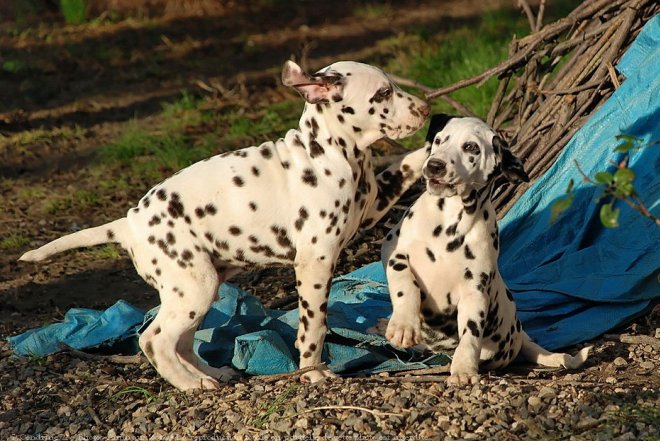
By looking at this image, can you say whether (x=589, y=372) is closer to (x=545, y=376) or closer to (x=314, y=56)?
(x=545, y=376)

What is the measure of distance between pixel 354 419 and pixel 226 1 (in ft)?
33.2

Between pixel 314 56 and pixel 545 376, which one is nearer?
pixel 545 376

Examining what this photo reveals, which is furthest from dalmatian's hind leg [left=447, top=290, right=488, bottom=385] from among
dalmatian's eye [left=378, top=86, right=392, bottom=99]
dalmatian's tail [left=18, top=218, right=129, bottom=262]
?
dalmatian's tail [left=18, top=218, right=129, bottom=262]

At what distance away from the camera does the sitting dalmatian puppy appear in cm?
539

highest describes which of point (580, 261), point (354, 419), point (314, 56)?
point (354, 419)

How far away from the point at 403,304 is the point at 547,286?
1.62 meters

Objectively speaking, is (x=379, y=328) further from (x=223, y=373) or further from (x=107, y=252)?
(x=107, y=252)

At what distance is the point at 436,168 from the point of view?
5293mm

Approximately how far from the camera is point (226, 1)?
47.1ft

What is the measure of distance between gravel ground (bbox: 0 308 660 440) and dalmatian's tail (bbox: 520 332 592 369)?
0.07 metres

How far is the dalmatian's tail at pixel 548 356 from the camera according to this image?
5.92 m

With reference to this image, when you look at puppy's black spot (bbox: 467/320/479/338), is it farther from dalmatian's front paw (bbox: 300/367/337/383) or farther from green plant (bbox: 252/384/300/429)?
green plant (bbox: 252/384/300/429)

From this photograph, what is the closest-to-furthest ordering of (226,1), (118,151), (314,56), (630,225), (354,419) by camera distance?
1. (354,419)
2. (630,225)
3. (118,151)
4. (314,56)
5. (226,1)

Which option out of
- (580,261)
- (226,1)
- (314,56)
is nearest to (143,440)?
(580,261)
